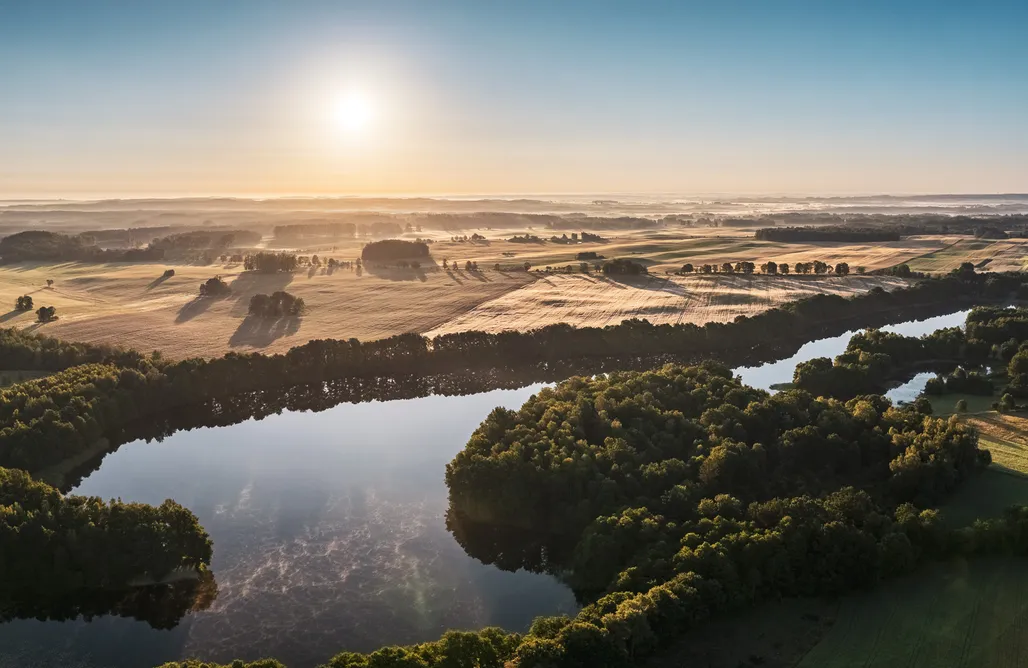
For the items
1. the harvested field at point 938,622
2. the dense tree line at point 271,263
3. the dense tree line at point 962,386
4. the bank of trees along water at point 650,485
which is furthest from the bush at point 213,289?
the harvested field at point 938,622

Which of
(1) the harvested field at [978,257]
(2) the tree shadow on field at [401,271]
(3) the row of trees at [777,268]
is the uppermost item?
(1) the harvested field at [978,257]

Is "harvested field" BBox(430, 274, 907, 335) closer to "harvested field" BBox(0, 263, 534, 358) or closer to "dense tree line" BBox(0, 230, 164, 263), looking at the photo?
"harvested field" BBox(0, 263, 534, 358)

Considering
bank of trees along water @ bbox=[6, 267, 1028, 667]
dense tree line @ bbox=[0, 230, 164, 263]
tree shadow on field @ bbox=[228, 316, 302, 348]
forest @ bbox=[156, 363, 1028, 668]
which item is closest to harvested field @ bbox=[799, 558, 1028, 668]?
forest @ bbox=[156, 363, 1028, 668]

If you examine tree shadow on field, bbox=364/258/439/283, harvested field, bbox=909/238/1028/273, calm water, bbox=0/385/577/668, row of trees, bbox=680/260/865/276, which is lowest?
calm water, bbox=0/385/577/668

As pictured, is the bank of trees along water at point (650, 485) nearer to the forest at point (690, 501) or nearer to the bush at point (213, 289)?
the forest at point (690, 501)

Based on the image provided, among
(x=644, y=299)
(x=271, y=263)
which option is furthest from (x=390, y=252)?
(x=644, y=299)

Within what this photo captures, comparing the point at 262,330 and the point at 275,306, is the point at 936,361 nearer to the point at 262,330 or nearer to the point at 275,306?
the point at 262,330
